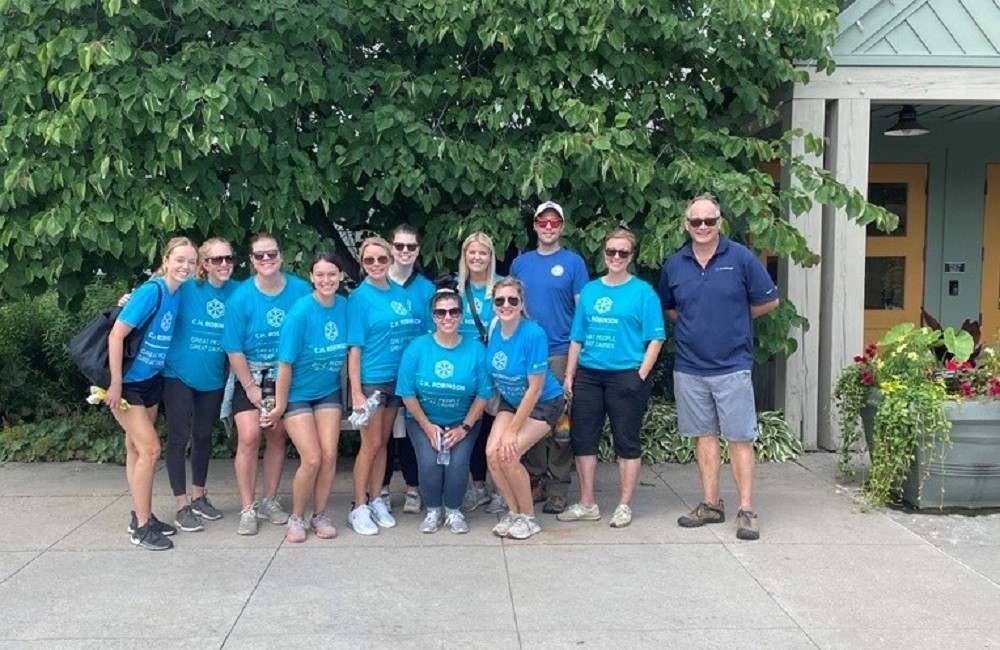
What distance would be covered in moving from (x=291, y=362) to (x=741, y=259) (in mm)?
2532

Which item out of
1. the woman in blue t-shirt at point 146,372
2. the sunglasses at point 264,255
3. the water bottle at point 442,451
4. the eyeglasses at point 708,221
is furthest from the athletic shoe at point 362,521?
the eyeglasses at point 708,221

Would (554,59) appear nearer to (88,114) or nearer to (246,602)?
(88,114)

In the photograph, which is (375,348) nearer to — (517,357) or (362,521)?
(517,357)

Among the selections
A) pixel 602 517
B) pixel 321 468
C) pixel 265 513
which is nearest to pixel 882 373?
pixel 602 517

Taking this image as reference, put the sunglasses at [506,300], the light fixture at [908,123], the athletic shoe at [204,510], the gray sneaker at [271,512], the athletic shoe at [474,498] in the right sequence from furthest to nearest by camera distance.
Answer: the light fixture at [908,123] < the athletic shoe at [474,498] < the athletic shoe at [204,510] < the gray sneaker at [271,512] < the sunglasses at [506,300]

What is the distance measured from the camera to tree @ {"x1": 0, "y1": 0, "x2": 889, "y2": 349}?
5691 mm

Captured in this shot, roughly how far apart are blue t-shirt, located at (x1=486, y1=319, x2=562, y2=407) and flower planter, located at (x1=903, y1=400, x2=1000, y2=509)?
243cm

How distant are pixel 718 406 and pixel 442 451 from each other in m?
1.57

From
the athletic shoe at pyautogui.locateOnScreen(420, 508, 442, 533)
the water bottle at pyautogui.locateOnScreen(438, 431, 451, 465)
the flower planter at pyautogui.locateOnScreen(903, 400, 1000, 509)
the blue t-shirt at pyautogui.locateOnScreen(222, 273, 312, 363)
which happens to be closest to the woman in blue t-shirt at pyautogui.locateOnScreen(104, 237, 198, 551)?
the blue t-shirt at pyautogui.locateOnScreen(222, 273, 312, 363)

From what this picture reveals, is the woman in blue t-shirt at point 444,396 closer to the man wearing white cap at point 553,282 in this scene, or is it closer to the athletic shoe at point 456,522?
the athletic shoe at point 456,522

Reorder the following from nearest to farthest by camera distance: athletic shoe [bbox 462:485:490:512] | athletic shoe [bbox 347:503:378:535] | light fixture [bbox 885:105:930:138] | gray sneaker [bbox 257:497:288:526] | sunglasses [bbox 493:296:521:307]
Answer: sunglasses [bbox 493:296:521:307]
athletic shoe [bbox 347:503:378:535]
gray sneaker [bbox 257:497:288:526]
athletic shoe [bbox 462:485:490:512]
light fixture [bbox 885:105:930:138]

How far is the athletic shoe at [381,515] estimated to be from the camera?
550 cm

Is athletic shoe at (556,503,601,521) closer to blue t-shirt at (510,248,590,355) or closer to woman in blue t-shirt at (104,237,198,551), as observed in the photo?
blue t-shirt at (510,248,590,355)

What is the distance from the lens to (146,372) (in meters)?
5.07
